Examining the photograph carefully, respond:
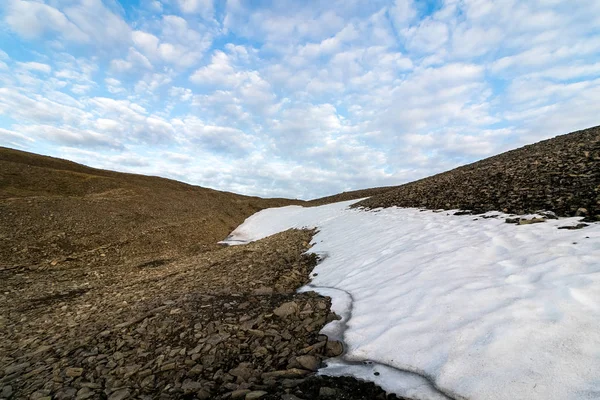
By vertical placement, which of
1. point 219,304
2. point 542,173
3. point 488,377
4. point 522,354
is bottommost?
point 219,304

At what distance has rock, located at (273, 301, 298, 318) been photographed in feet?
19.6

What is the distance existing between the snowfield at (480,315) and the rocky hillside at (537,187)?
→ 63.5 inches

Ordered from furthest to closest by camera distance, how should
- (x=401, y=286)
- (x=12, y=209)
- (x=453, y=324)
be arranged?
(x=12, y=209) → (x=401, y=286) → (x=453, y=324)

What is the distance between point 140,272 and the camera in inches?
570

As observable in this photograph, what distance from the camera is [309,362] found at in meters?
4.36

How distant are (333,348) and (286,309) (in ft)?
5.60

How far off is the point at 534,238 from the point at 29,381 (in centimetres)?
1065

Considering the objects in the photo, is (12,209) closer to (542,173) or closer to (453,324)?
(453,324)

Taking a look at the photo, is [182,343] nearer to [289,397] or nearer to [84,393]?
[84,393]

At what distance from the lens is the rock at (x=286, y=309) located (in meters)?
5.97

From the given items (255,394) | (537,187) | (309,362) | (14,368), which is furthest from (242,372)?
(537,187)

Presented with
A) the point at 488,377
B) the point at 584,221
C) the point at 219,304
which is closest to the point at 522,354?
the point at 488,377

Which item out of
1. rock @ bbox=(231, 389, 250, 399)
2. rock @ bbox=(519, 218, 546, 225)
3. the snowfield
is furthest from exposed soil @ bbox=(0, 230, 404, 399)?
rock @ bbox=(519, 218, 546, 225)

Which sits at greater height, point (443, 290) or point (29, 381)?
point (443, 290)
